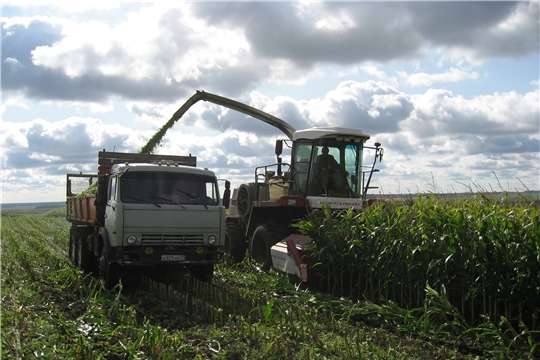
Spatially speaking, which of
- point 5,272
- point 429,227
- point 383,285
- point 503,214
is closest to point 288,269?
point 383,285

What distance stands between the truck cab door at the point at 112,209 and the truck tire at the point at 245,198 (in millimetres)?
3988

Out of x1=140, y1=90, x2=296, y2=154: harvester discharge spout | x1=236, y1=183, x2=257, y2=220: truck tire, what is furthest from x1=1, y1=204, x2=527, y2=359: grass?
x1=140, y1=90, x2=296, y2=154: harvester discharge spout

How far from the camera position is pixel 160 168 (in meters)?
9.89

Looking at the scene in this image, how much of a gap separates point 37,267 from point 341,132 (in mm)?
7280

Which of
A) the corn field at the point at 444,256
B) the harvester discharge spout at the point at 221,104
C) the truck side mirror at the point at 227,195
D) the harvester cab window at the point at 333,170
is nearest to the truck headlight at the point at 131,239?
the truck side mirror at the point at 227,195

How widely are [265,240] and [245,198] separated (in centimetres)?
214

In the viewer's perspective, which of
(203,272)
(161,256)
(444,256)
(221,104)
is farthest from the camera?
(221,104)

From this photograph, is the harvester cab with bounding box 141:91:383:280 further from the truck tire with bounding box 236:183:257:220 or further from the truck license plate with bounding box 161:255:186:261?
the truck license plate with bounding box 161:255:186:261

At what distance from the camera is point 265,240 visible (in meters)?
11.7

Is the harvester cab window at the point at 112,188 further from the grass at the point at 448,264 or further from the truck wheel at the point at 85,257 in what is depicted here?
the grass at the point at 448,264

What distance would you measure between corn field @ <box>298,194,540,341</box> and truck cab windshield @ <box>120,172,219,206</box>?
1947 millimetres

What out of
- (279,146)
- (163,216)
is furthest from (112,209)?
(279,146)

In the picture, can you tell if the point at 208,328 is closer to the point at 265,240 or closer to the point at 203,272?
the point at 203,272

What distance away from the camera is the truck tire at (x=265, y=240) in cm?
1156
